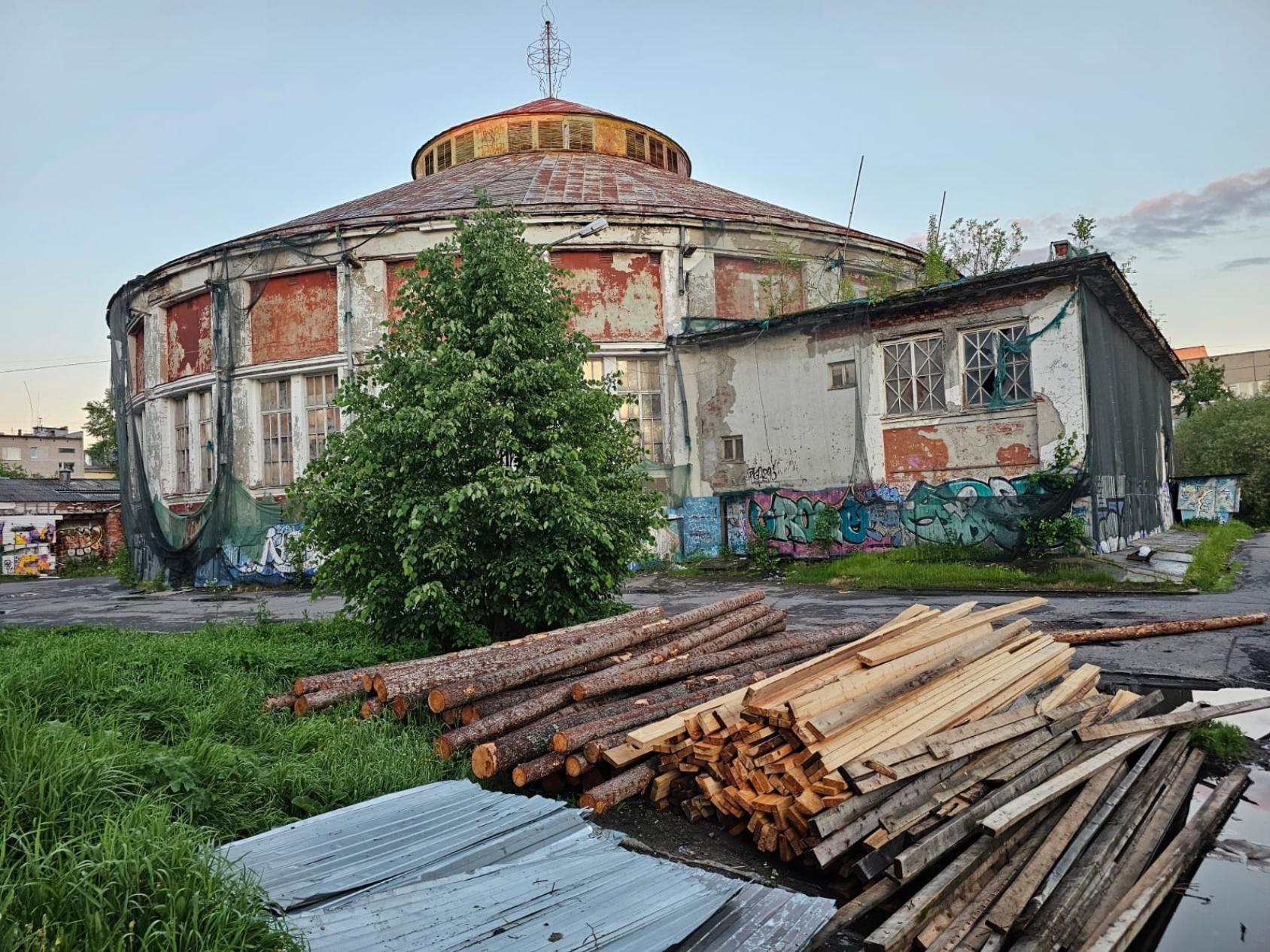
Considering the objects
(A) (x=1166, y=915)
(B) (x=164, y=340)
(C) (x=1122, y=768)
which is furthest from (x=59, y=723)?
(B) (x=164, y=340)

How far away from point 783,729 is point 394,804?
199 centimetres

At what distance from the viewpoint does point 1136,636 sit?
8.88m

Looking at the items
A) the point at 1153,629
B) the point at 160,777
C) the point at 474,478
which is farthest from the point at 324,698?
the point at 1153,629

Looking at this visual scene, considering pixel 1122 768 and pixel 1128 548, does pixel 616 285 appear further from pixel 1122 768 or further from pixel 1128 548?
pixel 1122 768

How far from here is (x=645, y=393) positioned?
2048cm

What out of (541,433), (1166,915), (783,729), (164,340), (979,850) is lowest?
(1166,915)

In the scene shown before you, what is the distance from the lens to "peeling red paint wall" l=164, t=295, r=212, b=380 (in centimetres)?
2141

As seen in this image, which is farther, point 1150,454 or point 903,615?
point 1150,454

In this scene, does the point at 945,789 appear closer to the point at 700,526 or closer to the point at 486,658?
the point at 486,658

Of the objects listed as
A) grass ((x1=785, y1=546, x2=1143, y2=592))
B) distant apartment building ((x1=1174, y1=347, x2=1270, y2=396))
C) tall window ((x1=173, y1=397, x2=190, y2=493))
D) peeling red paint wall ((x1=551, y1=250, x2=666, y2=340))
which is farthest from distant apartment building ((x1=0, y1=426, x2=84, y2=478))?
distant apartment building ((x1=1174, y1=347, x2=1270, y2=396))

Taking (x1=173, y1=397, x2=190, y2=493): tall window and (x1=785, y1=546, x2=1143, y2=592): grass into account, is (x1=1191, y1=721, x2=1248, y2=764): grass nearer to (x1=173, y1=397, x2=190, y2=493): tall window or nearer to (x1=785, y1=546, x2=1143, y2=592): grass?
(x1=785, y1=546, x2=1143, y2=592): grass

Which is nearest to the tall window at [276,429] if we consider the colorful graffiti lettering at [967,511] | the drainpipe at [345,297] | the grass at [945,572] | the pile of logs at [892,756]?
the drainpipe at [345,297]

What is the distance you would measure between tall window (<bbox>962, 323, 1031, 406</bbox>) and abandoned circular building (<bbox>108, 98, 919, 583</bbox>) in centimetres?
511

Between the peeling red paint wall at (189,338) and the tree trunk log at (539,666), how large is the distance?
1831 cm
